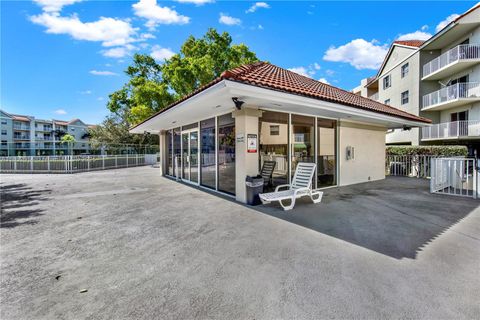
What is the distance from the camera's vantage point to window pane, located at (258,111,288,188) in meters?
6.79

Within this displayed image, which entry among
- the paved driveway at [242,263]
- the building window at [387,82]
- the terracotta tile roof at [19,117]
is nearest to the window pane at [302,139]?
the paved driveway at [242,263]

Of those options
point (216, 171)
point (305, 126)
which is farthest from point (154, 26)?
point (305, 126)

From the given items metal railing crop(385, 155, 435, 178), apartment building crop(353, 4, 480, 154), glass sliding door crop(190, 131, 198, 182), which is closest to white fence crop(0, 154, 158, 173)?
glass sliding door crop(190, 131, 198, 182)

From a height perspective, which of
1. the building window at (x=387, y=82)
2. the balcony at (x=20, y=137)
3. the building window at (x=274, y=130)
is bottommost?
the building window at (x=274, y=130)

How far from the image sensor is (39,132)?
190ft

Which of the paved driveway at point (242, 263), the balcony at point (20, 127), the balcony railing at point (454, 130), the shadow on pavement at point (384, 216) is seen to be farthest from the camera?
the balcony at point (20, 127)

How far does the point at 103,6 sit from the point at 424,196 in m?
13.1

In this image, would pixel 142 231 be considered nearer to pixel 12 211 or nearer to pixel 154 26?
pixel 12 211

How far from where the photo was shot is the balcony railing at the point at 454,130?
50.4 ft

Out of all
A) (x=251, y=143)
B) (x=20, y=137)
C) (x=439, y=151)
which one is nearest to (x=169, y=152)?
(x=251, y=143)

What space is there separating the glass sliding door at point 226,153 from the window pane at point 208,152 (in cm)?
47

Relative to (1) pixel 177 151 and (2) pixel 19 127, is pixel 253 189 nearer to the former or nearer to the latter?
(1) pixel 177 151

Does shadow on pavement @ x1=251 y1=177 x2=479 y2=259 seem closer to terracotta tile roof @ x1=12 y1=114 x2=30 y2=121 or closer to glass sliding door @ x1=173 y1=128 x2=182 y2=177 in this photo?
glass sliding door @ x1=173 y1=128 x2=182 y2=177

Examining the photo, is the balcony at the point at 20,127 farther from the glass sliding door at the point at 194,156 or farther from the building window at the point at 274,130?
the building window at the point at 274,130
